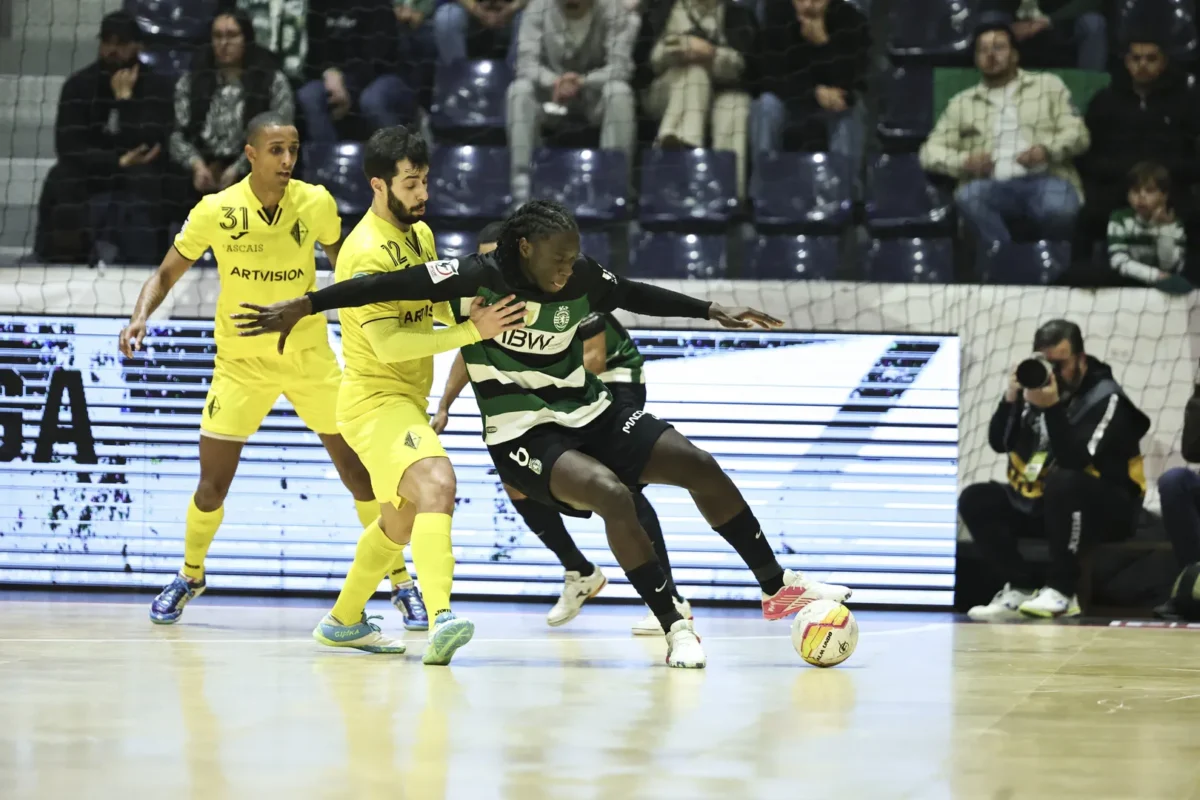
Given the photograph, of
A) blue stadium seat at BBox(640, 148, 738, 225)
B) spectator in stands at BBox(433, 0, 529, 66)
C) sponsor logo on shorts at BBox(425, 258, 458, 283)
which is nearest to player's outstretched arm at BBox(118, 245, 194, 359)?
sponsor logo on shorts at BBox(425, 258, 458, 283)

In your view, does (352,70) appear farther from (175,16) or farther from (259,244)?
(259,244)

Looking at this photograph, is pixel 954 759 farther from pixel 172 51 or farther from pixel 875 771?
pixel 172 51

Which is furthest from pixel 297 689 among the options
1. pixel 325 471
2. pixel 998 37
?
pixel 998 37

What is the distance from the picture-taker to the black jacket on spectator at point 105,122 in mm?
9664

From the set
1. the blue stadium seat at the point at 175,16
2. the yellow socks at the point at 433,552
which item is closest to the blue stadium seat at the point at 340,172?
the blue stadium seat at the point at 175,16

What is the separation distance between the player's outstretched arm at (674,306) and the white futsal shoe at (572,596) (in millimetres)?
1760

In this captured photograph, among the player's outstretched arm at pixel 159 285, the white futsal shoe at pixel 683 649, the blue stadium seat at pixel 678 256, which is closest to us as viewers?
the white futsal shoe at pixel 683 649

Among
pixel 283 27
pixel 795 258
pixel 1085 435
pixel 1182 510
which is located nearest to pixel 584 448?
pixel 1085 435

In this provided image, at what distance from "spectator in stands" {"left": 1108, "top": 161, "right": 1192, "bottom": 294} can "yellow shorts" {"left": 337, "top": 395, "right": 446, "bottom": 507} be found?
16.8 feet

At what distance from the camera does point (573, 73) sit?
986 cm

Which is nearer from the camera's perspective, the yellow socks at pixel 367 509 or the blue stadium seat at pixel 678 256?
the yellow socks at pixel 367 509

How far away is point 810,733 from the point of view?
3.79 metres

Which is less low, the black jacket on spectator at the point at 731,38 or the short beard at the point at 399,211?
the black jacket on spectator at the point at 731,38

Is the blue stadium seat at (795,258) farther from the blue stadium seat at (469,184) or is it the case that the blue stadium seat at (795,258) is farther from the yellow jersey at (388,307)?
the yellow jersey at (388,307)
